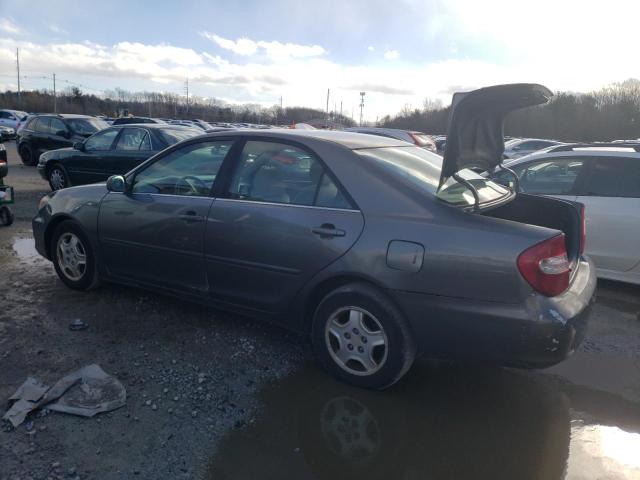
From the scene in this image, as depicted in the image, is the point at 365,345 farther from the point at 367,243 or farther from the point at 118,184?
the point at 118,184

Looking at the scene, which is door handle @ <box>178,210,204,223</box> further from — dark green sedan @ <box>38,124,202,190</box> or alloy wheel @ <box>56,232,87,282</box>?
dark green sedan @ <box>38,124,202,190</box>

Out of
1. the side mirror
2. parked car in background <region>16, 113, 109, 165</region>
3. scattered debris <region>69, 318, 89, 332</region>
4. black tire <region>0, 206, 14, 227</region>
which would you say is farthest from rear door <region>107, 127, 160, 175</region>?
scattered debris <region>69, 318, 89, 332</region>

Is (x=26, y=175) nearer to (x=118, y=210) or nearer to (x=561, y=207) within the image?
(x=118, y=210)

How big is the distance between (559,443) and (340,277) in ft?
5.11

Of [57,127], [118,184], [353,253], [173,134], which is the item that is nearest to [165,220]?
[118,184]

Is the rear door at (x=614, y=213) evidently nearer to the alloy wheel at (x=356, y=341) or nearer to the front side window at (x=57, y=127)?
the alloy wheel at (x=356, y=341)

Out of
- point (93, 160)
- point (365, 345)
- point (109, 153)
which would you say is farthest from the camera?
point (93, 160)

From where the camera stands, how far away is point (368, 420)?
2.93 m

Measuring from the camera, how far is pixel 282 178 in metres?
3.57

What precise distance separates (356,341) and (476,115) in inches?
65.0

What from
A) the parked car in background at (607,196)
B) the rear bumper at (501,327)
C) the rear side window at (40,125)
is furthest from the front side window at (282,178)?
the rear side window at (40,125)

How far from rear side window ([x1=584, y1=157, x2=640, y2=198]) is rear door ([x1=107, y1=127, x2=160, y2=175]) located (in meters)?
6.98

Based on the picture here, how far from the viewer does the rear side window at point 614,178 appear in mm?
5044

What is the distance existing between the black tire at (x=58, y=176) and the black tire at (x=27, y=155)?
18.4ft
